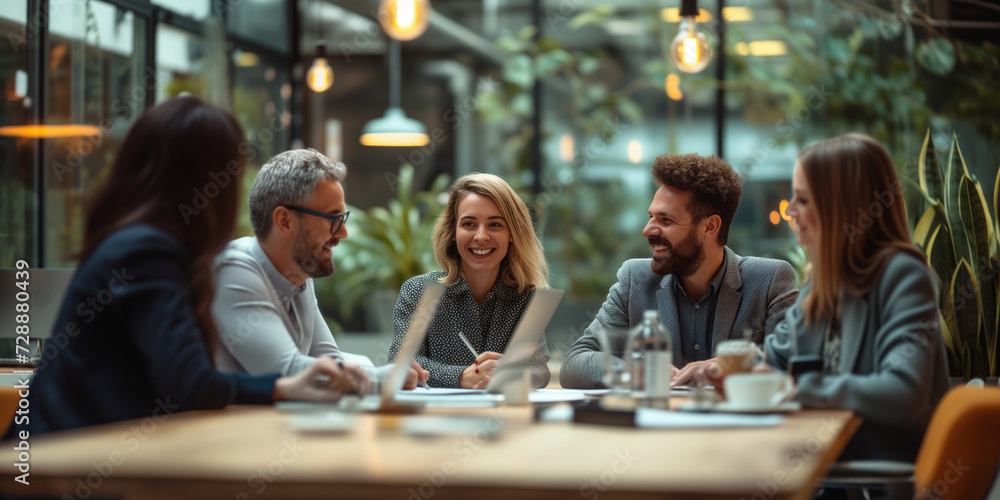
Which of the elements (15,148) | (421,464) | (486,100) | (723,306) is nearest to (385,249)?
(486,100)

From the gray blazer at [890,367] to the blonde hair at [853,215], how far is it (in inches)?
1.5

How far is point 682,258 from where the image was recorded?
2.76 metres

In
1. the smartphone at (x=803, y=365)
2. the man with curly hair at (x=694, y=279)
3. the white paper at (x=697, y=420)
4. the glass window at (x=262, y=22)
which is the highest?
the glass window at (x=262, y=22)

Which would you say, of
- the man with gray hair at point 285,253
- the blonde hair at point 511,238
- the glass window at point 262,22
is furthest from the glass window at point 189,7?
the man with gray hair at point 285,253

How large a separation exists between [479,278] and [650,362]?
3.66ft

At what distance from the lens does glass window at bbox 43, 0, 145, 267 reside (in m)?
4.56

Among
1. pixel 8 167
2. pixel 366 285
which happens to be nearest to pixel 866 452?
pixel 8 167

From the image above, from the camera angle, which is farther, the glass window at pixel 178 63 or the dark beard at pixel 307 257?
the glass window at pixel 178 63

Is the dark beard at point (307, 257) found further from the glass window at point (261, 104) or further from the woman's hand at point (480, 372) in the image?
the glass window at point (261, 104)

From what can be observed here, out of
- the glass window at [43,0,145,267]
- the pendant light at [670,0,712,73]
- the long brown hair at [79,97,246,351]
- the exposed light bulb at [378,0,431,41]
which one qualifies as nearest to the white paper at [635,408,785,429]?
the long brown hair at [79,97,246,351]

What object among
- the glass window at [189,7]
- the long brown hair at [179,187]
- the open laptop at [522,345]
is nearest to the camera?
the long brown hair at [179,187]

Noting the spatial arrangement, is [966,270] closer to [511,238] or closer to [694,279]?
[694,279]

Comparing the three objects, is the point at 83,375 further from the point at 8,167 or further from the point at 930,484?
the point at 8,167

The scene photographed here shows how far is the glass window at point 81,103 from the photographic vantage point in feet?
15.0
